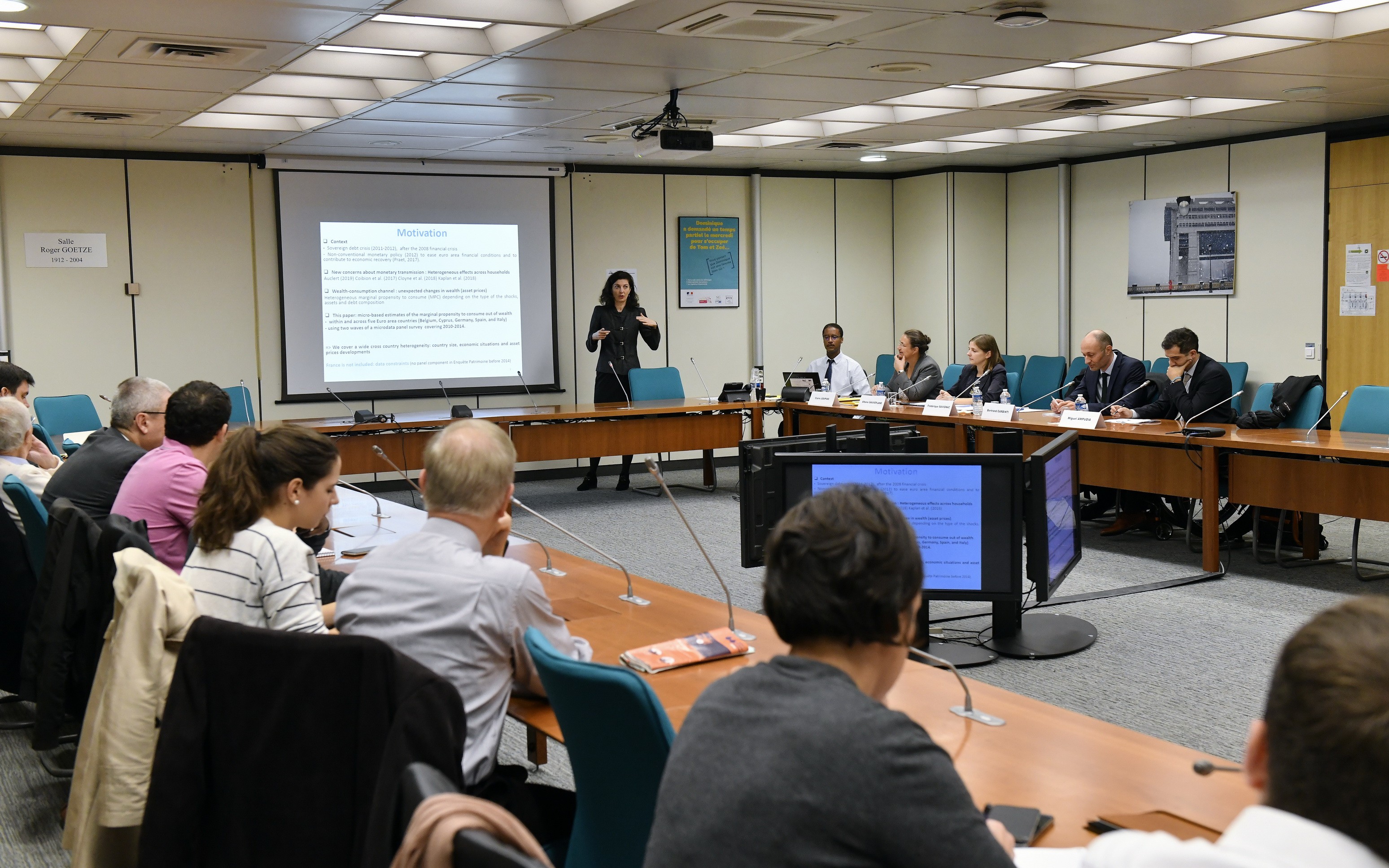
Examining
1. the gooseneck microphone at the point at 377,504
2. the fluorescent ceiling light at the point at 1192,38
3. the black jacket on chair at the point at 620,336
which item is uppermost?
the fluorescent ceiling light at the point at 1192,38

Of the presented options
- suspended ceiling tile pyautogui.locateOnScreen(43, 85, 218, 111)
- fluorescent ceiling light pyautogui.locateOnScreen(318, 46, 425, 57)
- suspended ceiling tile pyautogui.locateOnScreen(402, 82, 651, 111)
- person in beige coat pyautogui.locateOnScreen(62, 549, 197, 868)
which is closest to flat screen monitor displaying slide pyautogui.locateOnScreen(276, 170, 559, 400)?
suspended ceiling tile pyautogui.locateOnScreen(43, 85, 218, 111)

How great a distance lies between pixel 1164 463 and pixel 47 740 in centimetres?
517

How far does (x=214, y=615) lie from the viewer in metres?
2.48

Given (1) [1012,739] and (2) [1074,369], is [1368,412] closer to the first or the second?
(2) [1074,369]

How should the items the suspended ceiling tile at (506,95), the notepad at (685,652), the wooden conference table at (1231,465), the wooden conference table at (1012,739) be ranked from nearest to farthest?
the wooden conference table at (1012,739), the notepad at (685,652), the wooden conference table at (1231,465), the suspended ceiling tile at (506,95)

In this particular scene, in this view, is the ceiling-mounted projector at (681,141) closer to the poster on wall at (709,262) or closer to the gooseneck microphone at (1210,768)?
the poster on wall at (709,262)

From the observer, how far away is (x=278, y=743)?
6.44 ft

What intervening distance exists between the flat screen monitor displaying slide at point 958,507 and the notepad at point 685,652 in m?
0.78

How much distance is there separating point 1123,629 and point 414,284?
6.47 m

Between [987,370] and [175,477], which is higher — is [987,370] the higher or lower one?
the higher one

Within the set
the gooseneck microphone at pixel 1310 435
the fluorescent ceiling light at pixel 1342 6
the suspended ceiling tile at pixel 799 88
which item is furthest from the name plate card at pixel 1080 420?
the fluorescent ceiling light at pixel 1342 6

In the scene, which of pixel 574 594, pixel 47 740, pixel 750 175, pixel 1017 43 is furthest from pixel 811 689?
pixel 750 175

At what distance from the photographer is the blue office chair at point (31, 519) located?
354 cm

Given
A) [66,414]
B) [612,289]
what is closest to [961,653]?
[612,289]
